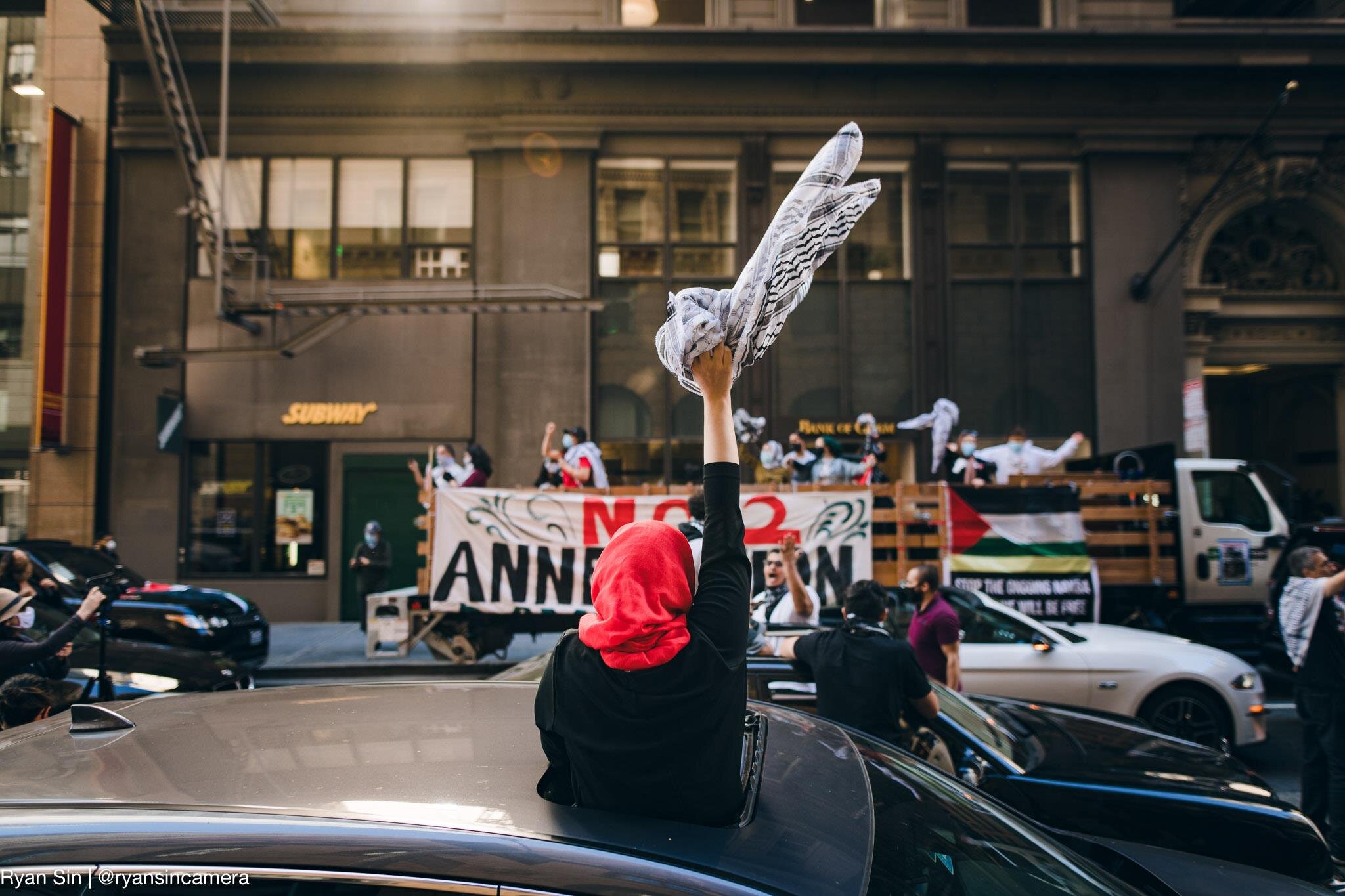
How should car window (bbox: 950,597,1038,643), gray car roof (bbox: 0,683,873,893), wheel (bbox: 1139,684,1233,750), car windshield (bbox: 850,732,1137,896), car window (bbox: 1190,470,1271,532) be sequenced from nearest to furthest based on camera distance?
gray car roof (bbox: 0,683,873,893) → car windshield (bbox: 850,732,1137,896) → wheel (bbox: 1139,684,1233,750) → car window (bbox: 950,597,1038,643) → car window (bbox: 1190,470,1271,532)

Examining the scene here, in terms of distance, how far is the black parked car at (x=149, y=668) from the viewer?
253 inches

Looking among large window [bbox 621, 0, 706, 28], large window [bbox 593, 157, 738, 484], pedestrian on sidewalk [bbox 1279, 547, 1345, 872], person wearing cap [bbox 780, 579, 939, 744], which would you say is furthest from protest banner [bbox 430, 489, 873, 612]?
large window [bbox 621, 0, 706, 28]

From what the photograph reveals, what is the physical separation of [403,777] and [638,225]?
51.0ft

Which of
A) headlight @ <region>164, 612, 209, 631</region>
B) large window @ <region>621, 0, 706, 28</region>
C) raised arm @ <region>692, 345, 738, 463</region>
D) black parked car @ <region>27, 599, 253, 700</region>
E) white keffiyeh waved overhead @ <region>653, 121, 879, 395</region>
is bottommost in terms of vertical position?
headlight @ <region>164, 612, 209, 631</region>

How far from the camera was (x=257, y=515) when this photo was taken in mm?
15828

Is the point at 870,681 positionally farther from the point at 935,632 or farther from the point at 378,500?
the point at 378,500

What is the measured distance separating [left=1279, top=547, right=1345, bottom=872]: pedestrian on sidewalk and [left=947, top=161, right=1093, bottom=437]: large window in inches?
413

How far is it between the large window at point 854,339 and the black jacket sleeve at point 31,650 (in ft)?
40.4

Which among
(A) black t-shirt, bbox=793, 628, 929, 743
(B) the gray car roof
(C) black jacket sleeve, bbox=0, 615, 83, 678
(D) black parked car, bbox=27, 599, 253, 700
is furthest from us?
(D) black parked car, bbox=27, 599, 253, 700

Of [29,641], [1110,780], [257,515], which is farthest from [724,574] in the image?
[257,515]

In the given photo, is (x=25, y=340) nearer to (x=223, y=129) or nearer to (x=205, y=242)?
(x=205, y=242)

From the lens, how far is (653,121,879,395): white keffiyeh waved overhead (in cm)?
217

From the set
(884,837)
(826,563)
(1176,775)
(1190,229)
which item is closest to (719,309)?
(884,837)

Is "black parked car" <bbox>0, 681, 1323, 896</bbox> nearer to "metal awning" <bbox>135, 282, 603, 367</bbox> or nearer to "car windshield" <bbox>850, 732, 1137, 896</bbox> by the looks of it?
"car windshield" <bbox>850, 732, 1137, 896</bbox>
